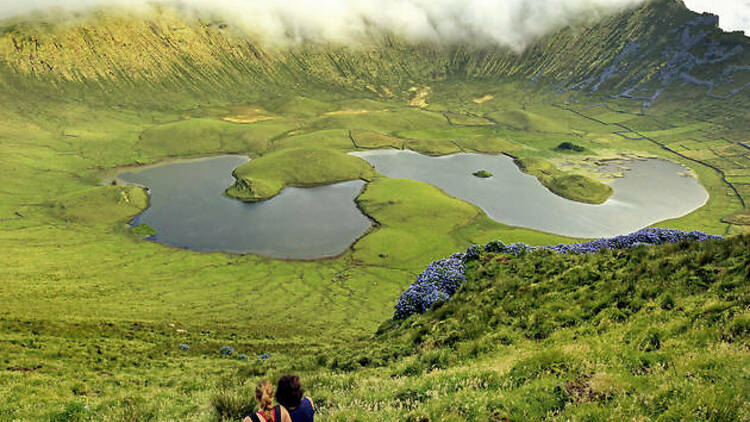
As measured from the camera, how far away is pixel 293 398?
8430 mm

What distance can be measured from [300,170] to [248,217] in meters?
50.9

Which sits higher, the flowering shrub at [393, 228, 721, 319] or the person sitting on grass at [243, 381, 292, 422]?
the flowering shrub at [393, 228, 721, 319]

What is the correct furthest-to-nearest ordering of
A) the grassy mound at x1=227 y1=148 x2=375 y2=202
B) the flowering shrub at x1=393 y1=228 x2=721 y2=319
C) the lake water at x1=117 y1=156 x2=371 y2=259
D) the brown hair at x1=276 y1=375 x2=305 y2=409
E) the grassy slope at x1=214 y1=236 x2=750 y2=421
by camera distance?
the grassy mound at x1=227 y1=148 x2=375 y2=202 → the lake water at x1=117 y1=156 x2=371 y2=259 → the flowering shrub at x1=393 y1=228 x2=721 y2=319 → the grassy slope at x1=214 y1=236 x2=750 y2=421 → the brown hair at x1=276 y1=375 x2=305 y2=409

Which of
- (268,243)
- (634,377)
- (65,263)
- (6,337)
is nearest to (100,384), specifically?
(6,337)

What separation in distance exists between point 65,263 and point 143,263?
1562 centimetres

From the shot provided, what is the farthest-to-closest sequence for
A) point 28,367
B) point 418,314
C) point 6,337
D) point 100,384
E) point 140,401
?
point 418,314 < point 6,337 < point 28,367 < point 100,384 < point 140,401

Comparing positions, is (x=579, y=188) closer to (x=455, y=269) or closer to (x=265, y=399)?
(x=455, y=269)

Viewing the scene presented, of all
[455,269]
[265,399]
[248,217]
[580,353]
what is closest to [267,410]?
[265,399]

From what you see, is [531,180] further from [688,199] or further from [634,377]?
[634,377]

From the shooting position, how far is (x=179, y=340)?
130 ft

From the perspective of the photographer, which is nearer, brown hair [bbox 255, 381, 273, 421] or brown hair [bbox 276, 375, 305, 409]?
brown hair [bbox 255, 381, 273, 421]

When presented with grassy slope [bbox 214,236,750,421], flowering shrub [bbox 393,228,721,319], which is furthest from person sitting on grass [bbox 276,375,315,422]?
flowering shrub [bbox 393,228,721,319]

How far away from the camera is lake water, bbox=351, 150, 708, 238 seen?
13812cm

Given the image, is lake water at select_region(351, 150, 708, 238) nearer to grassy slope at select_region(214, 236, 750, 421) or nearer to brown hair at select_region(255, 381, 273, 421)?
grassy slope at select_region(214, 236, 750, 421)
